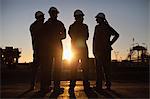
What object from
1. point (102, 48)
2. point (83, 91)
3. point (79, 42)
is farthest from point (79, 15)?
point (83, 91)

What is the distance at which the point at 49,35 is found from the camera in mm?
10750

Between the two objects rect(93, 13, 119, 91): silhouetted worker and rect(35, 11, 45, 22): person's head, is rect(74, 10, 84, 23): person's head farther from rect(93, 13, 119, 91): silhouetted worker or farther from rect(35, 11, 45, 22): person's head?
rect(35, 11, 45, 22): person's head

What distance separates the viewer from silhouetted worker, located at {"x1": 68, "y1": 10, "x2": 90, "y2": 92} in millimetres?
11336

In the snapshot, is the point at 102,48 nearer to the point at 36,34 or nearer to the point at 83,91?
the point at 83,91

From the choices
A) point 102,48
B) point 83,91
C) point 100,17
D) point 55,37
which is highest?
point 100,17

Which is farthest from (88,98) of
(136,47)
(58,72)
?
(136,47)

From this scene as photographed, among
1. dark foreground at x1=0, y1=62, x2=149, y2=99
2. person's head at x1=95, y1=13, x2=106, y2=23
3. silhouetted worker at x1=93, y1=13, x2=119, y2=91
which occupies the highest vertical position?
person's head at x1=95, y1=13, x2=106, y2=23

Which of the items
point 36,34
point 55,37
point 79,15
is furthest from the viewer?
point 79,15

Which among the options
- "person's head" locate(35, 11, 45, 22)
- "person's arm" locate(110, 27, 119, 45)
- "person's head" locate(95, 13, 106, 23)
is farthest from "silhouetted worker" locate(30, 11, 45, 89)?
"person's arm" locate(110, 27, 119, 45)

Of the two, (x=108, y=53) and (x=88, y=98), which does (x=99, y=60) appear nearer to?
(x=108, y=53)

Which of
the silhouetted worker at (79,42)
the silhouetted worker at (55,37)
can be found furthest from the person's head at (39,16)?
the silhouetted worker at (79,42)

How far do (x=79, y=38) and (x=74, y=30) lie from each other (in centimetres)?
28

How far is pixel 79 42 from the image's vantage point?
11422mm

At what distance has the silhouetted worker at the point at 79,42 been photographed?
11336 millimetres
